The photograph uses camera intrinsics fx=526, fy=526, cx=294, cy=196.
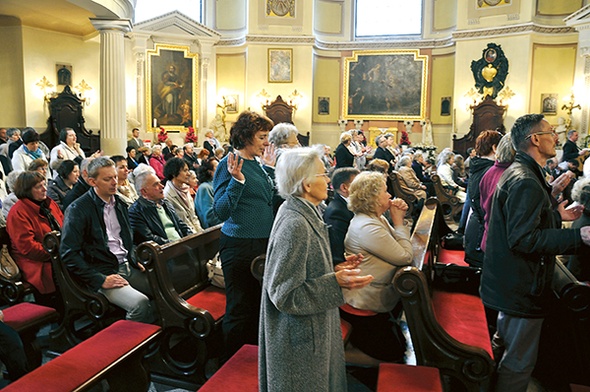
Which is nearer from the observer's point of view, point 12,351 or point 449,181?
point 12,351

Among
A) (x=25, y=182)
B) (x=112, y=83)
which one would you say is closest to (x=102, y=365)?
(x=25, y=182)

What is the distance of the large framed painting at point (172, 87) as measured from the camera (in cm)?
1858

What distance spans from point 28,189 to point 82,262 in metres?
0.91

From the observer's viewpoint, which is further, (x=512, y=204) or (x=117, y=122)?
(x=117, y=122)

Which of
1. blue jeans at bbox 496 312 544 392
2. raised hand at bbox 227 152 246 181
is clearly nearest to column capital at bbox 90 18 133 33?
raised hand at bbox 227 152 246 181

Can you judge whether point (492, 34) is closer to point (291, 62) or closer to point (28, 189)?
point (291, 62)

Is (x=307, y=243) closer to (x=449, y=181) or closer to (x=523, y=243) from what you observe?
(x=523, y=243)

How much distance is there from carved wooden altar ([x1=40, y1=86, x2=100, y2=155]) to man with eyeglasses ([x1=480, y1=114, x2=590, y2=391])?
1436cm

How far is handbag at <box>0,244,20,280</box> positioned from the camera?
4076 millimetres

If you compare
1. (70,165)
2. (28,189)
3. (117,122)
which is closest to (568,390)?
(28,189)

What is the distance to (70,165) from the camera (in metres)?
5.55

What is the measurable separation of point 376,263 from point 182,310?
4.24 ft

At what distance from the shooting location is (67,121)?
1523 cm

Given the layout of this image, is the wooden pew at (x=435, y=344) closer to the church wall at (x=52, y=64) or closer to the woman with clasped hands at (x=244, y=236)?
the woman with clasped hands at (x=244, y=236)
